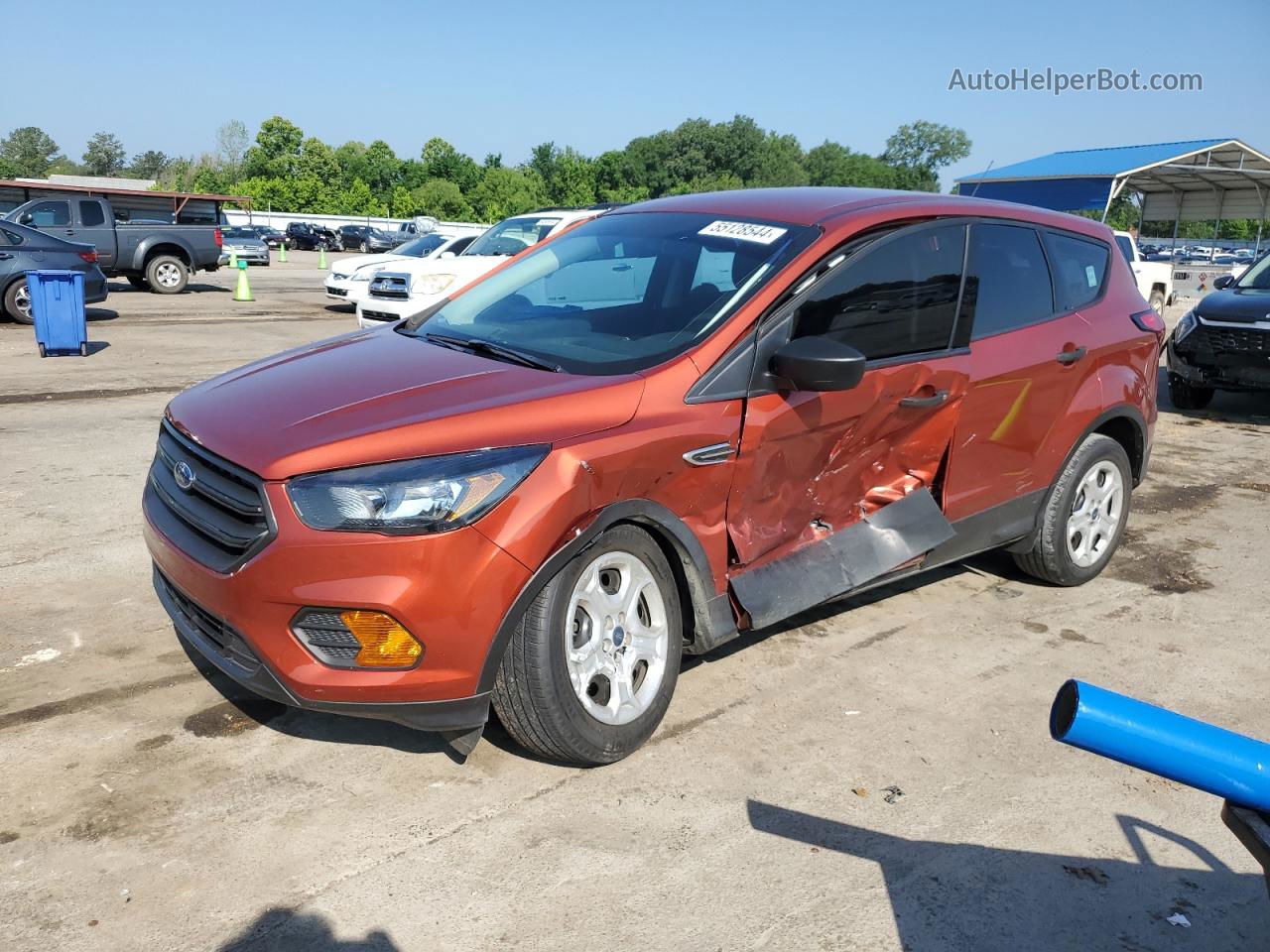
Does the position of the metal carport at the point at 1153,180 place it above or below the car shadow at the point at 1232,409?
above

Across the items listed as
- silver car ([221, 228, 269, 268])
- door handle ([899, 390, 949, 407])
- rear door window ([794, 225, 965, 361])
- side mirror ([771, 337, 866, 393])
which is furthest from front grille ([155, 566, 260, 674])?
silver car ([221, 228, 269, 268])

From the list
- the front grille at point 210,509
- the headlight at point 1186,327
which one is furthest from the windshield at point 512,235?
the front grille at point 210,509

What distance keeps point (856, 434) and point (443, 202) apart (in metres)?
75.3

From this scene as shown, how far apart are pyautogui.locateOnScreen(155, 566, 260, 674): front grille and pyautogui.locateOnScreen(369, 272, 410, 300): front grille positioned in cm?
1092

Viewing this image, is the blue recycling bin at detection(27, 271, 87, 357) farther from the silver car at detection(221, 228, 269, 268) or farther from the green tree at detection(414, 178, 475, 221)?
the green tree at detection(414, 178, 475, 221)

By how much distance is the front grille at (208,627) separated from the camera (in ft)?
10.1

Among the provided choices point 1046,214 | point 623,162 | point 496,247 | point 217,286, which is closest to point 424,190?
point 623,162

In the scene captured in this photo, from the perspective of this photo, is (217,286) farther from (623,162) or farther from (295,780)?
(623,162)

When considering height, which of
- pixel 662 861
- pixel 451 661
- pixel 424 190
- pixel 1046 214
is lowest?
pixel 662 861

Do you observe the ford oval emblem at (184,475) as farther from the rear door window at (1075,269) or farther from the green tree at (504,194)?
the green tree at (504,194)

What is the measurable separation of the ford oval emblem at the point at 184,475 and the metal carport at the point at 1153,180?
2134 cm

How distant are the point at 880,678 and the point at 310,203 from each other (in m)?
74.2

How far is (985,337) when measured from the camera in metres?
4.53

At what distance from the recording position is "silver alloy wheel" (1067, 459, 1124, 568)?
5.16 m
